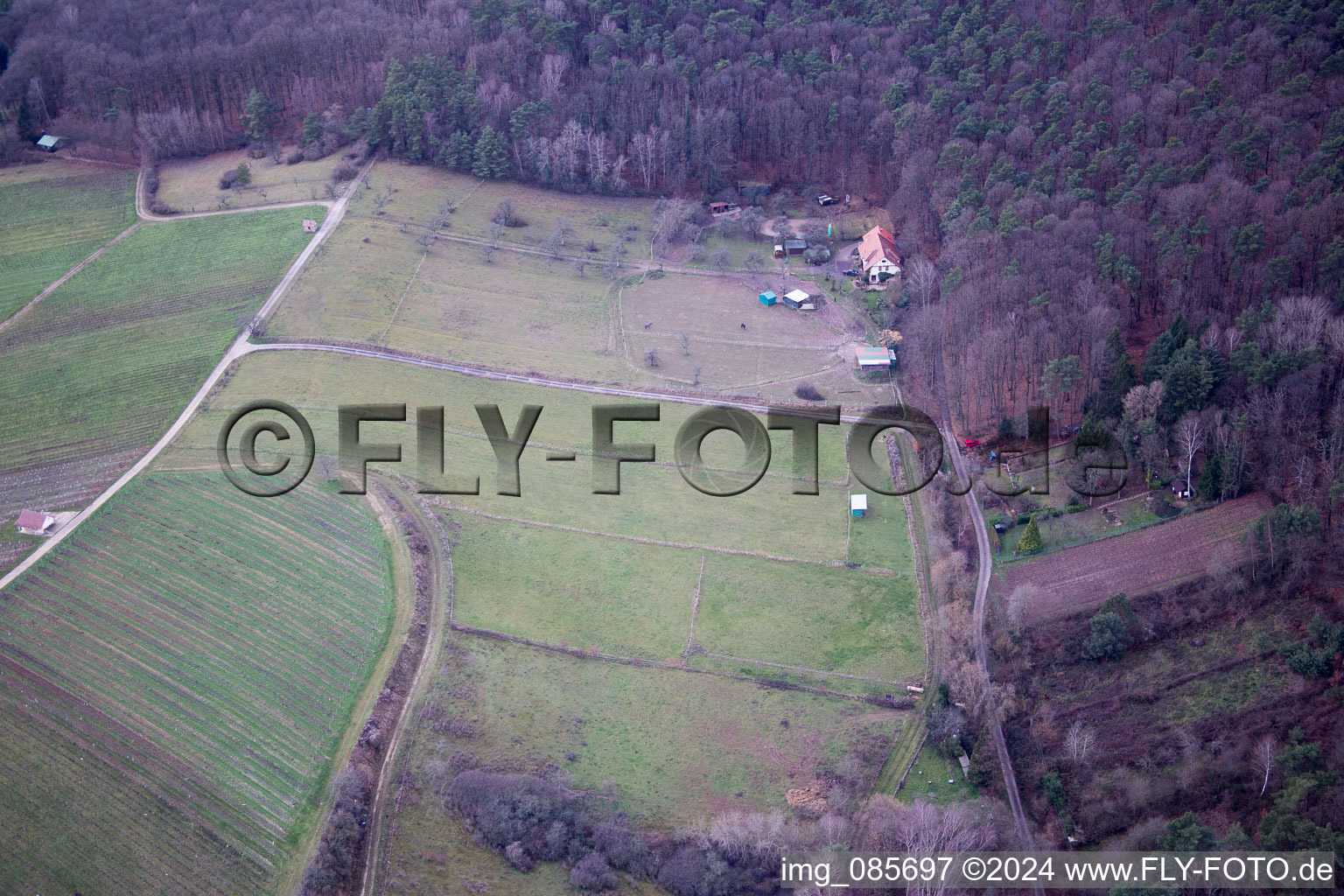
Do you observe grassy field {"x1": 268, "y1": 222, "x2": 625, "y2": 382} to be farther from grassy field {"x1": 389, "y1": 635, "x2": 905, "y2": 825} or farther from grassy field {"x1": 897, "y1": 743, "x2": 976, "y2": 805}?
grassy field {"x1": 897, "y1": 743, "x2": 976, "y2": 805}

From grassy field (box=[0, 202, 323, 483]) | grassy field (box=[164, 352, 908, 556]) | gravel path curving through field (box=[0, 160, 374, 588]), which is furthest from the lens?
grassy field (box=[0, 202, 323, 483])

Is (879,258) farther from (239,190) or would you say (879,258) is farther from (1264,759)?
(239,190)

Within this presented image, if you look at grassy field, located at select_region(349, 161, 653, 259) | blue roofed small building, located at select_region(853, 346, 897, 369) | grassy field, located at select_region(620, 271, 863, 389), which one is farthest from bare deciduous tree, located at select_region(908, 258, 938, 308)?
grassy field, located at select_region(349, 161, 653, 259)

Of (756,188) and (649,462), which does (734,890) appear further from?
(756,188)

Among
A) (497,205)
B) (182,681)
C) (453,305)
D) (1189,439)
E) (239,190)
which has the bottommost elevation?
(182,681)

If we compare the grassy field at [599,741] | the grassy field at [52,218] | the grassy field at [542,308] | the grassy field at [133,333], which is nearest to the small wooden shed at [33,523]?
the grassy field at [133,333]

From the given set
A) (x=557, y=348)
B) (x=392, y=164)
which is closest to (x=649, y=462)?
(x=557, y=348)

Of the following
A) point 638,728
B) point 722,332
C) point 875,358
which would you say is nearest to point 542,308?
point 722,332
